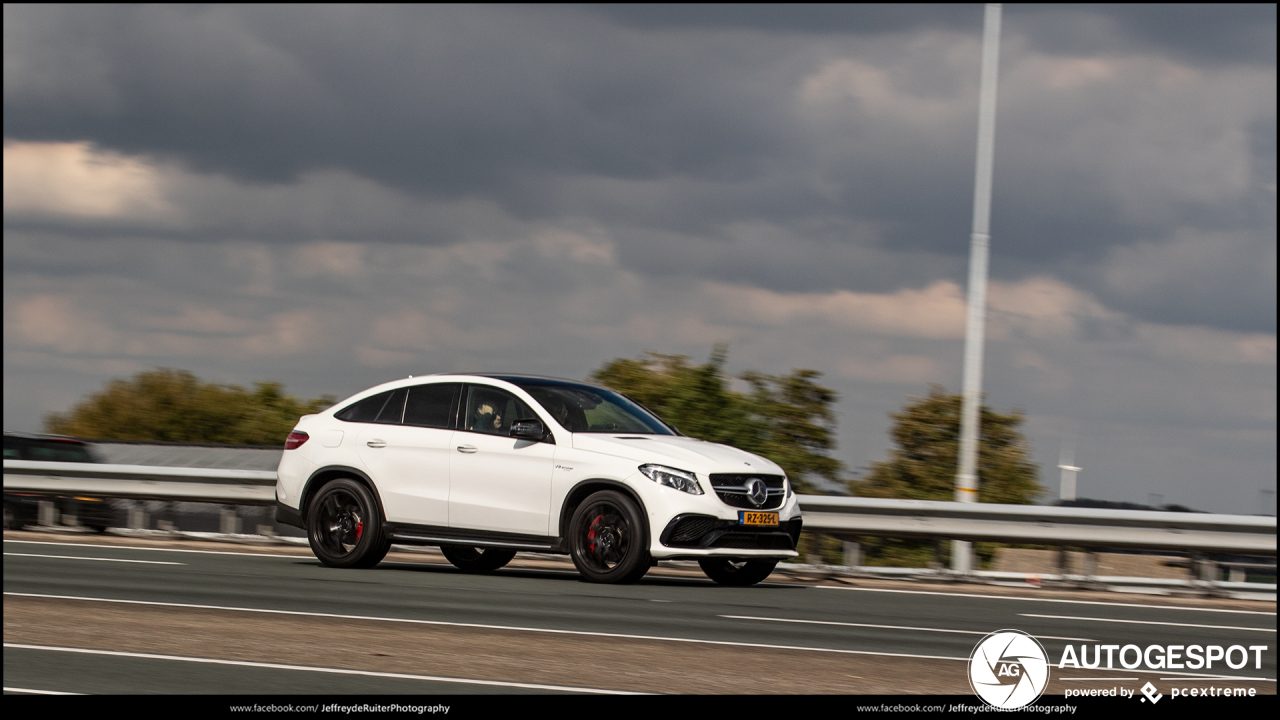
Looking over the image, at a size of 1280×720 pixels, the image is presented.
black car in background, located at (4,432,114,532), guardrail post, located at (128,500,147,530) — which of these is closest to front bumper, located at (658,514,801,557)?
guardrail post, located at (128,500,147,530)

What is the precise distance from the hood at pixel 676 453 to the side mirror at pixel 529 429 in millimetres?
287

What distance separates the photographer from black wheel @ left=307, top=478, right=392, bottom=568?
12.5 m

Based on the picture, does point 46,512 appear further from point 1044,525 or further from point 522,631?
point 1044,525

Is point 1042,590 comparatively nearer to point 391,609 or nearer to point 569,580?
point 569,580

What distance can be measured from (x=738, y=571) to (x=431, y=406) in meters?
3.06

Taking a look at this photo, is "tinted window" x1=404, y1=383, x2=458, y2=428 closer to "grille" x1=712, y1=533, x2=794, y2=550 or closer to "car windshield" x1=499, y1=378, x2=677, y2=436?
"car windshield" x1=499, y1=378, x2=677, y2=436

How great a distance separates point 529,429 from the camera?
1191 centimetres

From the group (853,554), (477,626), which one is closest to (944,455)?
(853,554)

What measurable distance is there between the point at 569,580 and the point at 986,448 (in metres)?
17.8

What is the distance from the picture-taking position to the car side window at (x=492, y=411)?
12.3 m

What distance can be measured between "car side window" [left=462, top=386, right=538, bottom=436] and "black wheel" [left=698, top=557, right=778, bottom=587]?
6.57 feet

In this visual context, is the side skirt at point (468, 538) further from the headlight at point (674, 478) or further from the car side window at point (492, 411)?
the headlight at point (674, 478)
